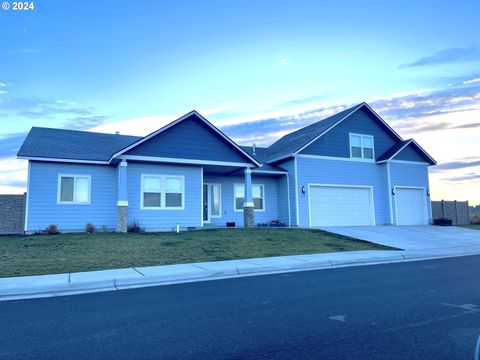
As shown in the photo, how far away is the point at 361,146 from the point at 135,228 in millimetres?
15297

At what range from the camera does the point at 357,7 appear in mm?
15984

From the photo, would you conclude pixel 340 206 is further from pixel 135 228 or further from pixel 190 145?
pixel 135 228

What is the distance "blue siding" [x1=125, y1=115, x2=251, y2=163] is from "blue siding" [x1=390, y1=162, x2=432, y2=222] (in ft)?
35.2

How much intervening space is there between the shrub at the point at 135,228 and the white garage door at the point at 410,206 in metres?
16.4

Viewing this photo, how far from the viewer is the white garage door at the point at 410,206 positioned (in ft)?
82.6

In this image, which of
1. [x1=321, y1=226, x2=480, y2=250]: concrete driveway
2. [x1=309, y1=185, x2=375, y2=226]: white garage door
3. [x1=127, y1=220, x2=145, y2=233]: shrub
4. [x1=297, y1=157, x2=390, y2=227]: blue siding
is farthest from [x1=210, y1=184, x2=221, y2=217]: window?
[x1=321, y1=226, x2=480, y2=250]: concrete driveway

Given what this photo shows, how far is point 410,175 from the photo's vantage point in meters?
25.7

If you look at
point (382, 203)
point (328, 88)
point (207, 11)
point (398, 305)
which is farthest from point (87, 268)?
point (382, 203)

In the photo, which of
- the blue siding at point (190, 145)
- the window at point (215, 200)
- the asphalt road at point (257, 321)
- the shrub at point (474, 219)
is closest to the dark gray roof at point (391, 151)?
the blue siding at point (190, 145)

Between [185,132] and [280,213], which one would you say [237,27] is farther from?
[280,213]

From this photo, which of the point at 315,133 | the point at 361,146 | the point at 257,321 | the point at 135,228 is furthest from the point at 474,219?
Answer: the point at 257,321

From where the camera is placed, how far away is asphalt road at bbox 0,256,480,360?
15.0 feet

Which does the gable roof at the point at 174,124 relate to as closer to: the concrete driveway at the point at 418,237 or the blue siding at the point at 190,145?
the blue siding at the point at 190,145

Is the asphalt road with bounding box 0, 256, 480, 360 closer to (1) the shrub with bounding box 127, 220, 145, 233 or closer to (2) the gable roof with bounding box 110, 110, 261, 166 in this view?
(1) the shrub with bounding box 127, 220, 145, 233
